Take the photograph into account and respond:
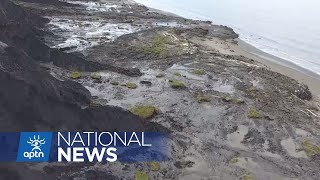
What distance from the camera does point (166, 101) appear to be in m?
25.1

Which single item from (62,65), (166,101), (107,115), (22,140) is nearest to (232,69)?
(166,101)

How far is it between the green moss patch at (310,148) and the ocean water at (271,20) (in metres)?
17.5

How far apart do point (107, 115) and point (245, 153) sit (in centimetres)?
718

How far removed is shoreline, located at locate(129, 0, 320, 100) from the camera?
1282 inches

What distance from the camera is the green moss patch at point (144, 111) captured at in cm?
2244

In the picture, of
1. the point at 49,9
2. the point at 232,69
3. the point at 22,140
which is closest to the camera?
the point at 22,140

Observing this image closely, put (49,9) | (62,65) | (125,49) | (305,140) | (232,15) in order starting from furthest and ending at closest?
(232,15) < (49,9) < (125,49) < (62,65) < (305,140)

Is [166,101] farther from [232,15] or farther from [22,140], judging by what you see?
[232,15]

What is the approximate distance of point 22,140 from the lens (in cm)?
1527

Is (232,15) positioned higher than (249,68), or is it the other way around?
(232,15)

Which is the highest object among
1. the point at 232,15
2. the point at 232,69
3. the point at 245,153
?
the point at 232,15

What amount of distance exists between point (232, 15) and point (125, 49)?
3497 centimetres

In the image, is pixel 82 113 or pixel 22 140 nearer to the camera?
pixel 22 140

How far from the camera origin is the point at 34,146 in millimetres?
16016
